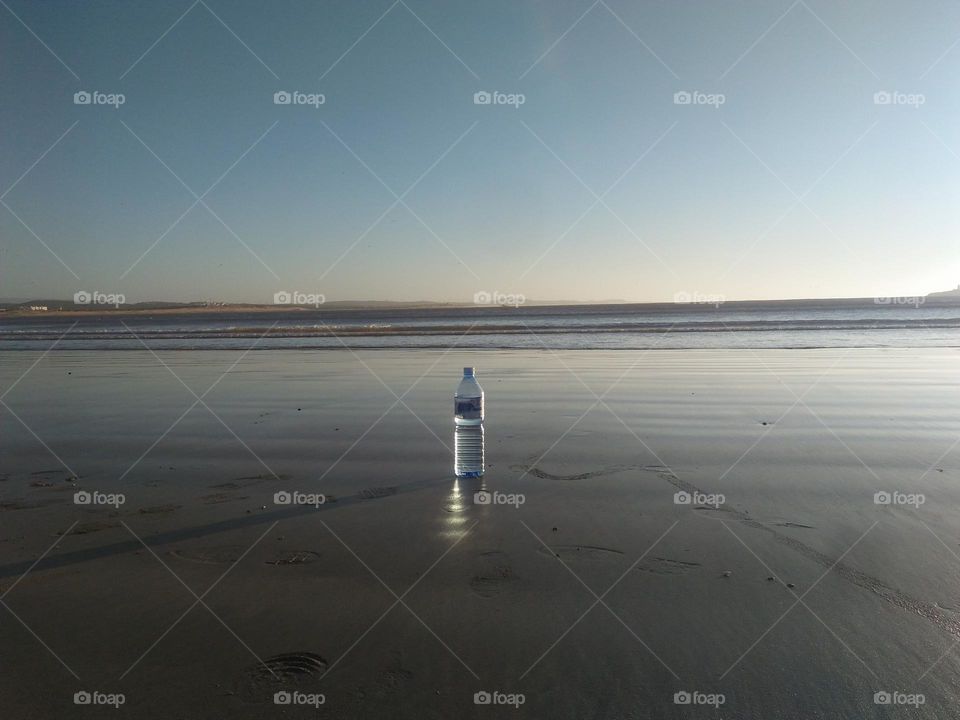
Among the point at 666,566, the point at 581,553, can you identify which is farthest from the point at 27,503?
the point at 666,566

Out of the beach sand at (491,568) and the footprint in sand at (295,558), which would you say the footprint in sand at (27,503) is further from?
the footprint in sand at (295,558)

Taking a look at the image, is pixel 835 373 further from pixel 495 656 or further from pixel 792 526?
pixel 495 656

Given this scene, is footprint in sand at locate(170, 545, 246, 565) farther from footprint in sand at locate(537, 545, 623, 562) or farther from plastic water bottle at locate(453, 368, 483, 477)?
plastic water bottle at locate(453, 368, 483, 477)

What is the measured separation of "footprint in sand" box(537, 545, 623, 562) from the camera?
3.61 m

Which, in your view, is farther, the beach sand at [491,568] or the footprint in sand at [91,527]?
the footprint in sand at [91,527]

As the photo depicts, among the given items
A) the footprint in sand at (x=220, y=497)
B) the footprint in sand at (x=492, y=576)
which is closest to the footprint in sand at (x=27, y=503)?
the footprint in sand at (x=220, y=497)

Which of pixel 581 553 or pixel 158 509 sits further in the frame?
pixel 158 509

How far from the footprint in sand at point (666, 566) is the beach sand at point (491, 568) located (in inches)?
0.7

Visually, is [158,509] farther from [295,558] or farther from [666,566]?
[666,566]

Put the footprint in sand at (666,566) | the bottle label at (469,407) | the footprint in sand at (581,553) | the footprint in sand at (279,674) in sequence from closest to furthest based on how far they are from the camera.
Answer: the footprint in sand at (279,674), the footprint in sand at (666,566), the footprint in sand at (581,553), the bottle label at (469,407)

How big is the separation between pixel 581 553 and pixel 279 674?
1.81m

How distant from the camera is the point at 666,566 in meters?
3.49

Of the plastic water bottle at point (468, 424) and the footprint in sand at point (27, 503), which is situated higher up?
the plastic water bottle at point (468, 424)

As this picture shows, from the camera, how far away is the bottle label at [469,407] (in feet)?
20.6
